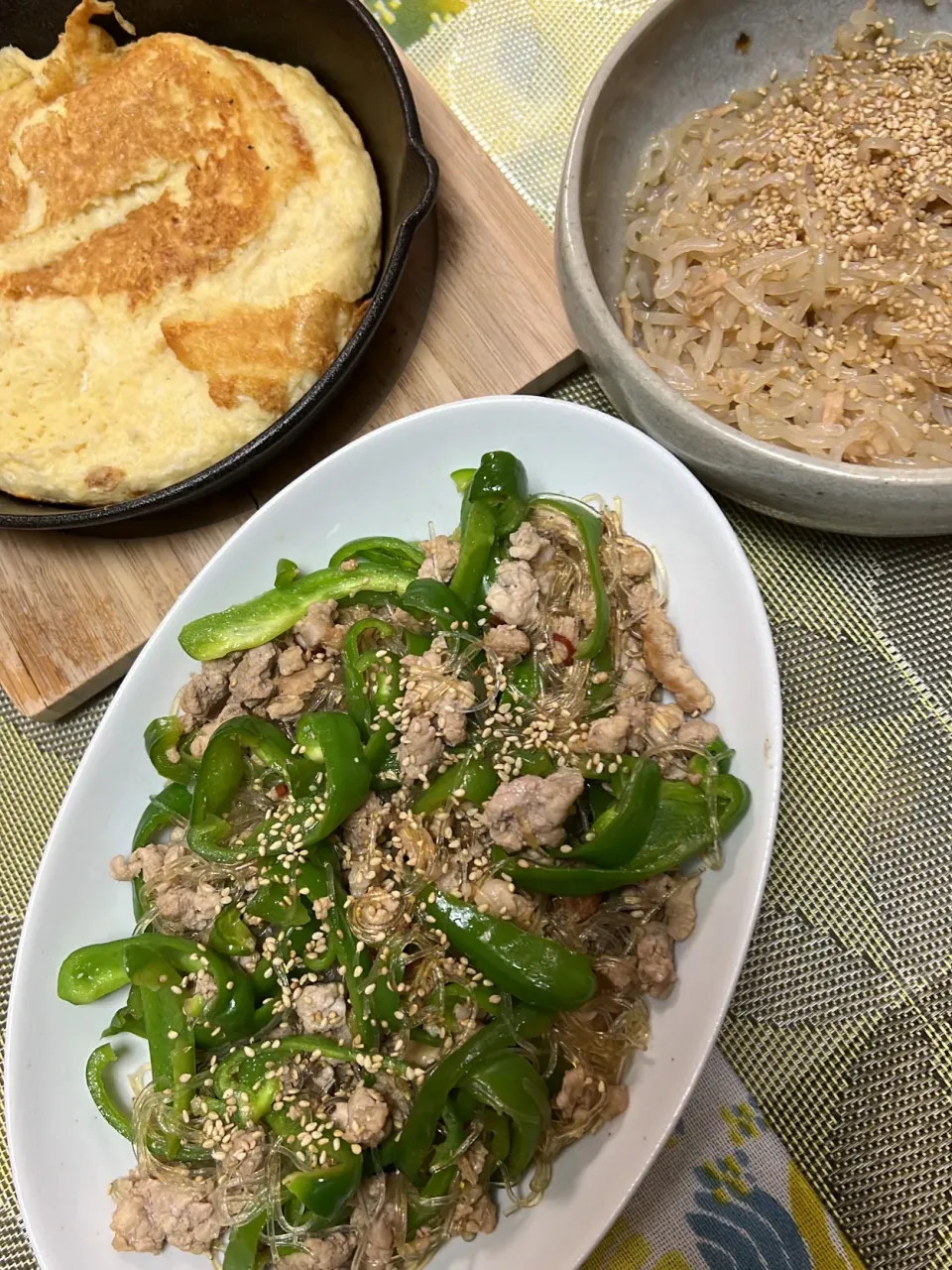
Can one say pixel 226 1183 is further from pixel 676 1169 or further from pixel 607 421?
pixel 607 421

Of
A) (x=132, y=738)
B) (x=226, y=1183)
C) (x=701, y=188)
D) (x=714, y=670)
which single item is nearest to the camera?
(x=226, y=1183)

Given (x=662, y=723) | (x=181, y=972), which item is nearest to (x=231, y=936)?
(x=181, y=972)

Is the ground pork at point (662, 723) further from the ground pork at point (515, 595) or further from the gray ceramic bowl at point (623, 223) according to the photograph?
the gray ceramic bowl at point (623, 223)

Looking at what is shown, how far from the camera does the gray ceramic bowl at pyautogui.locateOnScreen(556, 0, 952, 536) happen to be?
58.7 inches

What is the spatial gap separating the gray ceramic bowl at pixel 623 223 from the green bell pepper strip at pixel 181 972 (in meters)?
1.18

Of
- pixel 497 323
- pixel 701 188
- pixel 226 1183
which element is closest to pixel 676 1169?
pixel 226 1183

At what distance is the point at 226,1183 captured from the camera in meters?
1.42

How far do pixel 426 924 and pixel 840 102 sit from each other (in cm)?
177

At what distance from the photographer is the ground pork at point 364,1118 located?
134 centimetres

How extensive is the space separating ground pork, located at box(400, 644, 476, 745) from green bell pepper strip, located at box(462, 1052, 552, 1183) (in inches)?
19.4

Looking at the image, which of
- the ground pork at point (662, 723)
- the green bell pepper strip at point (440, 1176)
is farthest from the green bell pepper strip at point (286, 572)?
the green bell pepper strip at point (440, 1176)

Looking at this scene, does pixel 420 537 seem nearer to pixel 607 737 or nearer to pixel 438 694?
pixel 438 694

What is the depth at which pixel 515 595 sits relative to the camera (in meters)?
1.54

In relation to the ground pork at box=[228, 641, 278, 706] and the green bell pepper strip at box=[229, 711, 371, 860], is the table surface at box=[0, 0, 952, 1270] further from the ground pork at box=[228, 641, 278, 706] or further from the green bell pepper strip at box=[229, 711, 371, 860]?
the green bell pepper strip at box=[229, 711, 371, 860]
